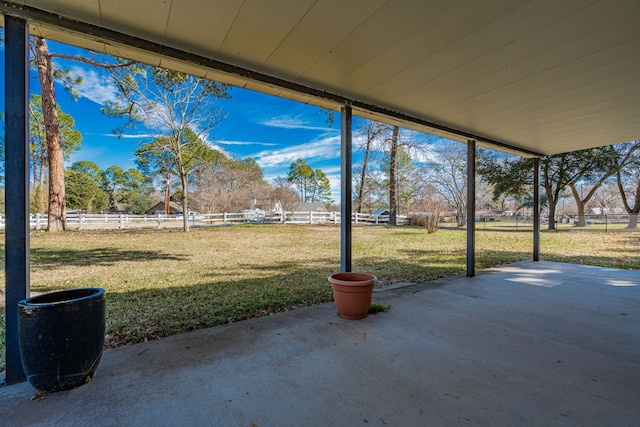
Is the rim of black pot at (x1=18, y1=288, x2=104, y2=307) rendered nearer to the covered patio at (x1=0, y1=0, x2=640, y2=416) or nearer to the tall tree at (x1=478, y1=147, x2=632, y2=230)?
the covered patio at (x1=0, y1=0, x2=640, y2=416)

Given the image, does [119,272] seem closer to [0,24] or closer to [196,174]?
[0,24]

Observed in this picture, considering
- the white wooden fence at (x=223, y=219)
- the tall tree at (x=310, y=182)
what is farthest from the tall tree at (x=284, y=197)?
the tall tree at (x=310, y=182)

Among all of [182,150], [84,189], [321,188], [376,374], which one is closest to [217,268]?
[376,374]

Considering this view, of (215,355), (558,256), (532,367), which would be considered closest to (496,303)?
(532,367)

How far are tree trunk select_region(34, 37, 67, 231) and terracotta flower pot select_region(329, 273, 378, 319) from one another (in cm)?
1252

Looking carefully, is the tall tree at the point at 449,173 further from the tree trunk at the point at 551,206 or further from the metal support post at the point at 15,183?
the metal support post at the point at 15,183

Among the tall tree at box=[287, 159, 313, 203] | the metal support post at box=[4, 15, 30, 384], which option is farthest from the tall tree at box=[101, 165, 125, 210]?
the metal support post at box=[4, 15, 30, 384]

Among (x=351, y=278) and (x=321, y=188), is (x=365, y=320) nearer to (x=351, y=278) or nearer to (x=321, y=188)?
(x=351, y=278)

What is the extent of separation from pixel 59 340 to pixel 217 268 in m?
4.32

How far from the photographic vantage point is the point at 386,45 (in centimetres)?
215

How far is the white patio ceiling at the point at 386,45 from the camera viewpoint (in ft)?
5.86

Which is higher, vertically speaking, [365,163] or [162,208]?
[365,163]

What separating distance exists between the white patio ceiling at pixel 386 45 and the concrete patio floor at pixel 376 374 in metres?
2.19

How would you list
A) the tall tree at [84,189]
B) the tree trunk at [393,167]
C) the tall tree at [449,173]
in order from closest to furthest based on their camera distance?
1. the tree trunk at [393,167]
2. the tall tree at [449,173]
3. the tall tree at [84,189]
